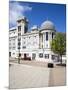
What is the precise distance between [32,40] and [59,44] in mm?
363

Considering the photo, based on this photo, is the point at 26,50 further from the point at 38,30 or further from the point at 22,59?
the point at 38,30

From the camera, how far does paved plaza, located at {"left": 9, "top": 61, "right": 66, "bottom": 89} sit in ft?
7.53

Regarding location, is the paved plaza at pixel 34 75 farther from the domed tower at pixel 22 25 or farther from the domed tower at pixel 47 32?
the domed tower at pixel 22 25

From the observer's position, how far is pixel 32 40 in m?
2.40

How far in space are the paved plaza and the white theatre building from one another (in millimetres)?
110

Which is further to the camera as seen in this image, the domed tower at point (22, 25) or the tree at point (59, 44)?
the tree at point (59, 44)

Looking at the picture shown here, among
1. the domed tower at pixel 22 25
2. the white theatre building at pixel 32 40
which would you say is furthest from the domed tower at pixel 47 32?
the domed tower at pixel 22 25

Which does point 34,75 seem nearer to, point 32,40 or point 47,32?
point 32,40

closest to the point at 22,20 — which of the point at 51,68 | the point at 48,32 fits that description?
the point at 48,32

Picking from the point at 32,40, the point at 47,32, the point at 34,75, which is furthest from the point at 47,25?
the point at 34,75

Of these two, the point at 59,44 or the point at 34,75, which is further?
the point at 59,44

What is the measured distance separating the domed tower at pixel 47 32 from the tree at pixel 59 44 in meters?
0.06

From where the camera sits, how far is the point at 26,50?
2.37 metres

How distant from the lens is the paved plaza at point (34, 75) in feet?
7.53
